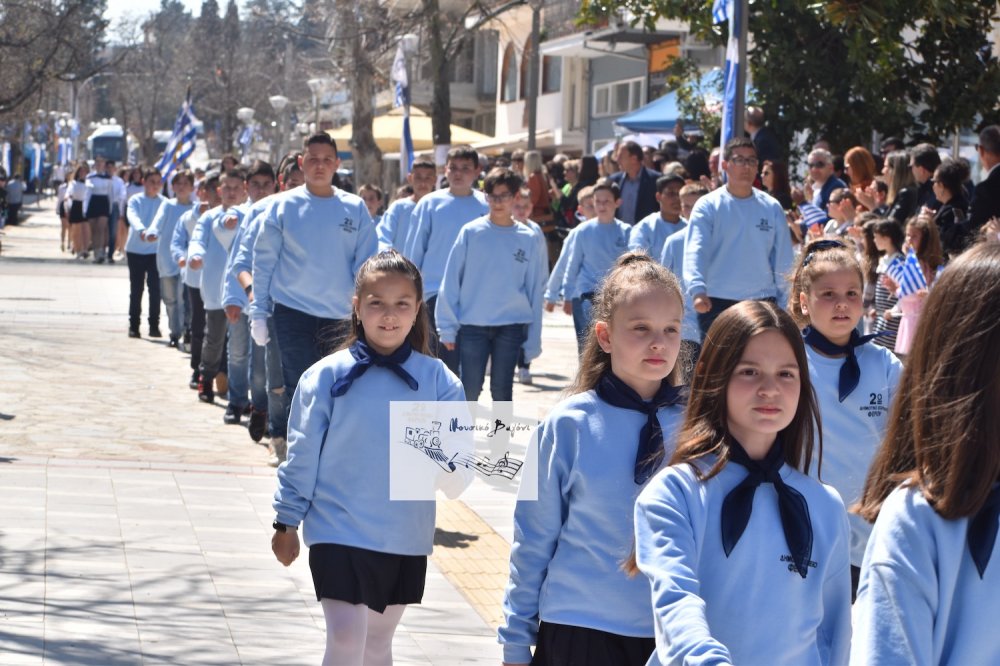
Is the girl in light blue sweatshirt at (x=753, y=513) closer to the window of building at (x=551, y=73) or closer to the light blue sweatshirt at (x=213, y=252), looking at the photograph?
the light blue sweatshirt at (x=213, y=252)

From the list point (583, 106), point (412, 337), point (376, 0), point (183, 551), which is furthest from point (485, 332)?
point (583, 106)

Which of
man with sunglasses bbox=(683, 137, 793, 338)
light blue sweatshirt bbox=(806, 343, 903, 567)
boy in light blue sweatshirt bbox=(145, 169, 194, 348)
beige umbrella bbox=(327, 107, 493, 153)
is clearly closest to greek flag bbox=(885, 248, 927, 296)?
man with sunglasses bbox=(683, 137, 793, 338)

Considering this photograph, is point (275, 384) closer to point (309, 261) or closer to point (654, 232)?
point (309, 261)

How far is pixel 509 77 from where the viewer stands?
55.6m

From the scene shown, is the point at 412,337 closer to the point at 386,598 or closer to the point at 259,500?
the point at 386,598

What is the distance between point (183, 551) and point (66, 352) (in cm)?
933

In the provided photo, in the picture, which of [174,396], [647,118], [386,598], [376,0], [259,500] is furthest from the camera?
[376,0]

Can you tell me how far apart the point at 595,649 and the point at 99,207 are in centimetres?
2968

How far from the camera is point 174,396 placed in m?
13.7

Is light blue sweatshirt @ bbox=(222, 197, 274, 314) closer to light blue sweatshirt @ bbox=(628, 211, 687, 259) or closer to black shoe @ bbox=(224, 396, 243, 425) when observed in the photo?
black shoe @ bbox=(224, 396, 243, 425)

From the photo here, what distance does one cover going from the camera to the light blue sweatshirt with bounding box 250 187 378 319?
9.05m

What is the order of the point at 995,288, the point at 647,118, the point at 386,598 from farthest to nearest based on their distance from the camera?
the point at 647,118 < the point at 386,598 < the point at 995,288

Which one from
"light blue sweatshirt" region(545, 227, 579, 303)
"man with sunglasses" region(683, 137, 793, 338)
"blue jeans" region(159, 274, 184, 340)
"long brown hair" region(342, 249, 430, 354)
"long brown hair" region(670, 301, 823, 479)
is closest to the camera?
"long brown hair" region(670, 301, 823, 479)

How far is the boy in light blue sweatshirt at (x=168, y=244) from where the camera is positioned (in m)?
16.3
